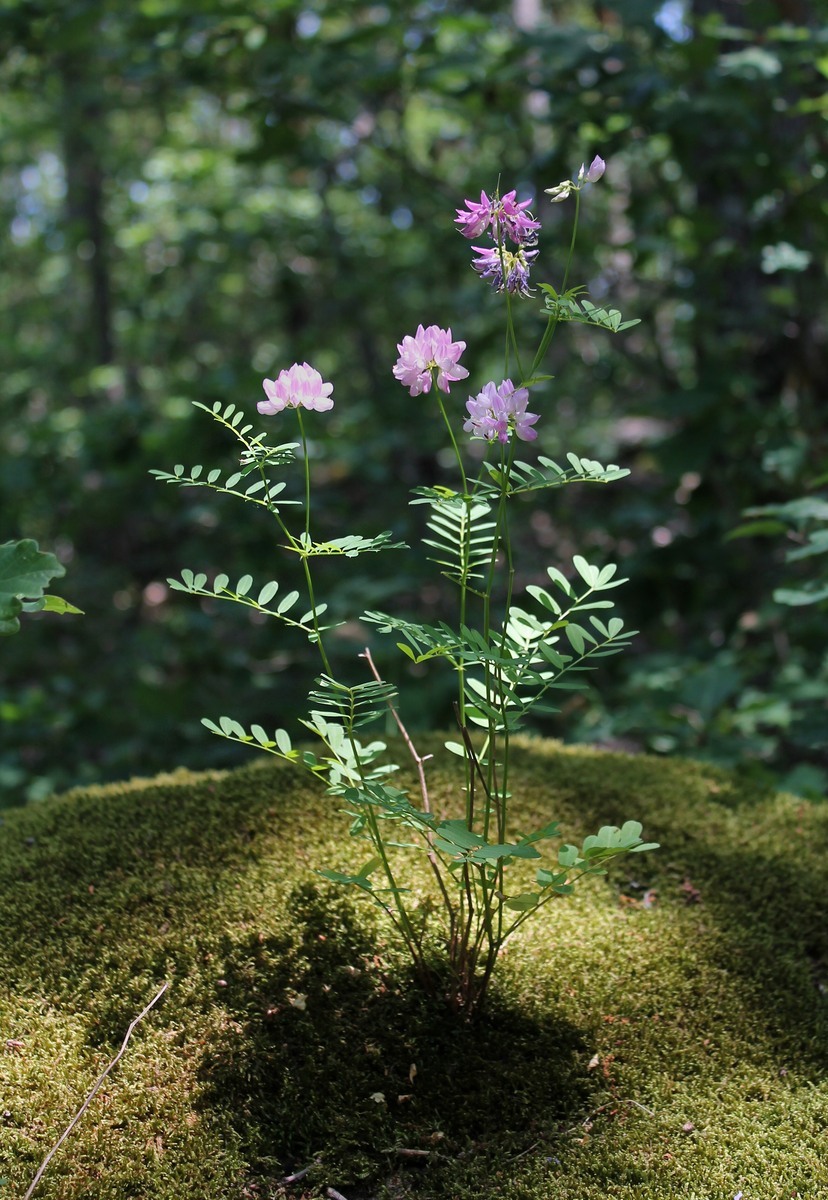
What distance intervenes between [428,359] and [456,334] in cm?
548

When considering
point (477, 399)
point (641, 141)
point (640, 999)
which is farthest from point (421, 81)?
→ point (640, 999)

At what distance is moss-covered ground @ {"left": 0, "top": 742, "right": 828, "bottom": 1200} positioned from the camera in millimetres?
1106

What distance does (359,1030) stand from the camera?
49.8 inches

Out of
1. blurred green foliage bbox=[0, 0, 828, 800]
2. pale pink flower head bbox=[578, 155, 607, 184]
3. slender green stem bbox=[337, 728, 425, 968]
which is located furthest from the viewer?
blurred green foliage bbox=[0, 0, 828, 800]

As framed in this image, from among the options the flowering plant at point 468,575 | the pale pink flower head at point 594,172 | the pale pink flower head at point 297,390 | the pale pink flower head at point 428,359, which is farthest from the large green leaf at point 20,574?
the pale pink flower head at point 594,172

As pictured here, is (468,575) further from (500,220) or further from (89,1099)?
(89,1099)

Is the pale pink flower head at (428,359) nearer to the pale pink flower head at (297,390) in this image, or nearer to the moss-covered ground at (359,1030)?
the pale pink flower head at (297,390)

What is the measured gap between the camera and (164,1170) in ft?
3.50

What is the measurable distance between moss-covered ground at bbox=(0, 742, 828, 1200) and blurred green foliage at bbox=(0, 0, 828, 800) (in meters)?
1.04

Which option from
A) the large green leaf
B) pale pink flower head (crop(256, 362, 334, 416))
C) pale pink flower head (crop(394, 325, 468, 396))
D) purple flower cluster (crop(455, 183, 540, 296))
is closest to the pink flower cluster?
purple flower cluster (crop(455, 183, 540, 296))

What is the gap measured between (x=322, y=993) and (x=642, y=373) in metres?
3.34

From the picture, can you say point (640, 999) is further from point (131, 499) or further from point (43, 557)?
point (131, 499)

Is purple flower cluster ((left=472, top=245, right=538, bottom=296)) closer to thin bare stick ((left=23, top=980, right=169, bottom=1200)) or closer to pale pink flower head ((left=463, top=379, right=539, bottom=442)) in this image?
pale pink flower head ((left=463, top=379, right=539, bottom=442))

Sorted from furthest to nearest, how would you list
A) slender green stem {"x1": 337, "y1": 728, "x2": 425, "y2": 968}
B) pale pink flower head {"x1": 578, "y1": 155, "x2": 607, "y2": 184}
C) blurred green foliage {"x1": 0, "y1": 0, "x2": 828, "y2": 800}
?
blurred green foliage {"x1": 0, "y1": 0, "x2": 828, "y2": 800} < slender green stem {"x1": 337, "y1": 728, "x2": 425, "y2": 968} < pale pink flower head {"x1": 578, "y1": 155, "x2": 607, "y2": 184}
